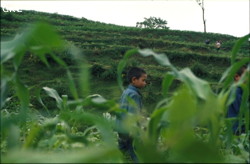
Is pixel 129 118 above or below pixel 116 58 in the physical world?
above

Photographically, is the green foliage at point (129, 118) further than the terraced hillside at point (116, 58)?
No

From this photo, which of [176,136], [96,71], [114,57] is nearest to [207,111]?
[176,136]

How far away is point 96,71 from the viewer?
10578 mm

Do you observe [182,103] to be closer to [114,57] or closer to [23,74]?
[23,74]

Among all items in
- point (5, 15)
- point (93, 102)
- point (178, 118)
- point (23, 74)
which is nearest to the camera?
point (178, 118)

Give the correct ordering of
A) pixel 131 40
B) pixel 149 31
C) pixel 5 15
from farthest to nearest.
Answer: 1. pixel 149 31
2. pixel 5 15
3. pixel 131 40

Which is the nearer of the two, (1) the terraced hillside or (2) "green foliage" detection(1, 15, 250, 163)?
(2) "green foliage" detection(1, 15, 250, 163)

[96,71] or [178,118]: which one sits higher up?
[178,118]

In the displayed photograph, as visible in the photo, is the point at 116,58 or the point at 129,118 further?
the point at 116,58

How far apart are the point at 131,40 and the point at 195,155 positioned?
15.4 metres

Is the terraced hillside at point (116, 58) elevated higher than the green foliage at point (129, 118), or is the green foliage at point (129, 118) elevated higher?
the green foliage at point (129, 118)

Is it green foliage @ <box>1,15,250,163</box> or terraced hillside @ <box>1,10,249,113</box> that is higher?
green foliage @ <box>1,15,250,163</box>

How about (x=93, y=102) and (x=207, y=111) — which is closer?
(x=207, y=111)

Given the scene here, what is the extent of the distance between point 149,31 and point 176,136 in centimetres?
1887
